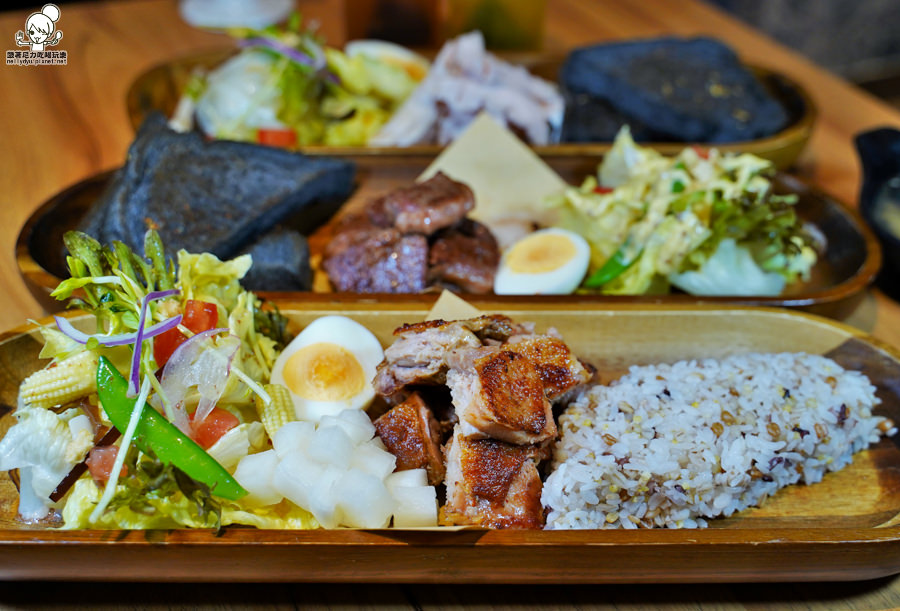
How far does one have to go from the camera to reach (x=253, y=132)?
3756mm

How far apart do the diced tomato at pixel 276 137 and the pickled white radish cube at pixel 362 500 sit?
7.93ft

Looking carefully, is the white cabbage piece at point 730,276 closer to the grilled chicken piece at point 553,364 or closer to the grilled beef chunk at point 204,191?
the grilled chicken piece at point 553,364

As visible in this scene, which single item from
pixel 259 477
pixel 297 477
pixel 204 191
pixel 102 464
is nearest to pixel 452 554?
pixel 297 477

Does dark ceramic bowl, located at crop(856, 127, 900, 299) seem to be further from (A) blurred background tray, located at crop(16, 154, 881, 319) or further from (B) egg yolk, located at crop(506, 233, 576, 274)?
(B) egg yolk, located at crop(506, 233, 576, 274)

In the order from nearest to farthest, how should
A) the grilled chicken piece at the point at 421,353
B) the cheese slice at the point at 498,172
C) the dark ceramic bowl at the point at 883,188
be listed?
the grilled chicken piece at the point at 421,353
the dark ceramic bowl at the point at 883,188
the cheese slice at the point at 498,172

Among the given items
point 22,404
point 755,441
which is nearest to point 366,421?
point 22,404

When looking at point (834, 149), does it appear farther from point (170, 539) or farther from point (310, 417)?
point (170, 539)

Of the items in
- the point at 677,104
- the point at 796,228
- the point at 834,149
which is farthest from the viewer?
the point at 834,149

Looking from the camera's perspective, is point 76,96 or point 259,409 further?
point 76,96

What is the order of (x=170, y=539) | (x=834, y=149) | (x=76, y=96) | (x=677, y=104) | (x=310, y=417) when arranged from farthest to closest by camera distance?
(x=76, y=96) < (x=834, y=149) < (x=677, y=104) < (x=310, y=417) < (x=170, y=539)

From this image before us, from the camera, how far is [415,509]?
1808 millimetres

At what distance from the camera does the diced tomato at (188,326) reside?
78.9 inches

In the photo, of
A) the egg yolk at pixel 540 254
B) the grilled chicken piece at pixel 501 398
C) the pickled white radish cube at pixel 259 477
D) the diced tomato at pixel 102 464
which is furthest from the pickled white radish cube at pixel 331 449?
the egg yolk at pixel 540 254

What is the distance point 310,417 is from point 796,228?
2053 mm
